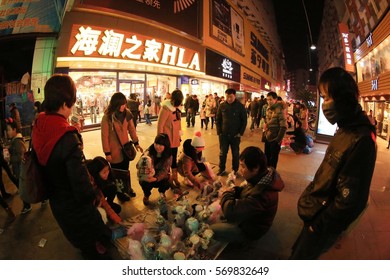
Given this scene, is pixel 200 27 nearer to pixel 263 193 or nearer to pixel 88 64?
pixel 88 64

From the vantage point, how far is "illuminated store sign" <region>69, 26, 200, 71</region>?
A: 8188 millimetres

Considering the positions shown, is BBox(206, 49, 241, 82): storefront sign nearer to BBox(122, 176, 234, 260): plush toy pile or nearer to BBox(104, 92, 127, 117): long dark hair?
BBox(104, 92, 127, 117): long dark hair

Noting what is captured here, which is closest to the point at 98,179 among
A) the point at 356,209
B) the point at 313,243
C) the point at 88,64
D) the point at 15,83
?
the point at 313,243

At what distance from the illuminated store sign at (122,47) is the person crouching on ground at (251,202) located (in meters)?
7.82

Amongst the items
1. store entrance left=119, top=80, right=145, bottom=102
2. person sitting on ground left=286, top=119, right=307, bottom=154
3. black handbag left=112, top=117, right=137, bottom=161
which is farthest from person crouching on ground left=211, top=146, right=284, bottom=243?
store entrance left=119, top=80, right=145, bottom=102

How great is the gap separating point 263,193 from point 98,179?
1972 mm

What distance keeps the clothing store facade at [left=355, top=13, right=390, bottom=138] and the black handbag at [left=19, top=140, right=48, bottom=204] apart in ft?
39.3

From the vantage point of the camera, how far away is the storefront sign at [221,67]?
16.3 meters

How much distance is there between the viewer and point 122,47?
9641 millimetres

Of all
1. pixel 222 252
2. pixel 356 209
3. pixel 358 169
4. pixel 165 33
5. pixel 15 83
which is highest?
pixel 165 33

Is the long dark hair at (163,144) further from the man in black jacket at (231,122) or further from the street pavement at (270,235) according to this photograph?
the man in black jacket at (231,122)

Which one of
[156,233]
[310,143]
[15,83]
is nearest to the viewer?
[156,233]

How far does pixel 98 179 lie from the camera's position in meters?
3.01

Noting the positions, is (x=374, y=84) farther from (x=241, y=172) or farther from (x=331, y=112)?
(x=331, y=112)
